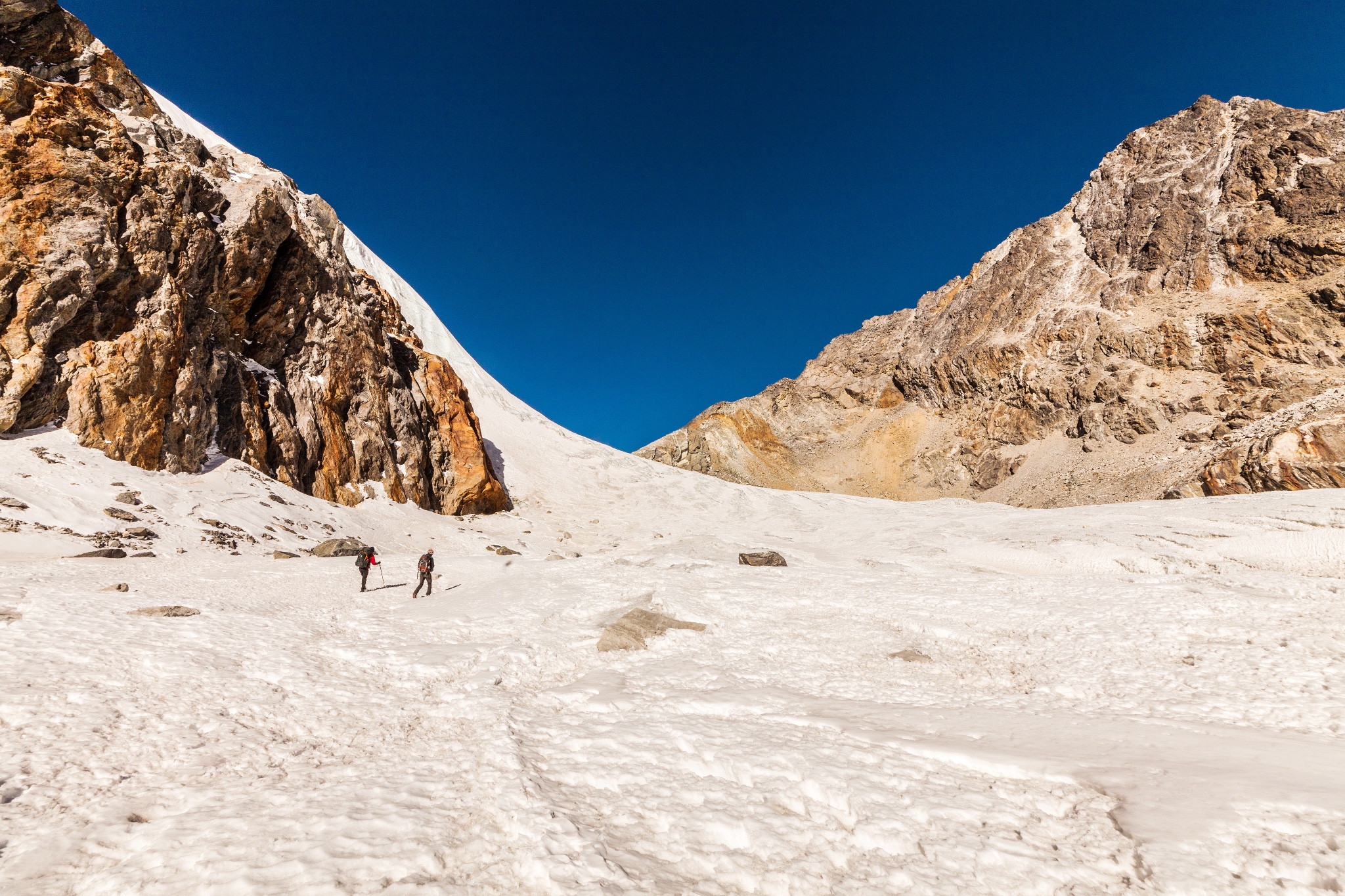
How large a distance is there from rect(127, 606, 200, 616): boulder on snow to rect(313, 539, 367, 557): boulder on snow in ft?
36.6

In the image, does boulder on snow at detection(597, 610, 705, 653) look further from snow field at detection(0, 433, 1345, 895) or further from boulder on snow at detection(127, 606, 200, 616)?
boulder on snow at detection(127, 606, 200, 616)

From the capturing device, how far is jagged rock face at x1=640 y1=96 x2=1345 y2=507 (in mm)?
50094

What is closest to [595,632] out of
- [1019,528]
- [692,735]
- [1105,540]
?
[692,735]

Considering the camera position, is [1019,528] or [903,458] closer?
[1019,528]

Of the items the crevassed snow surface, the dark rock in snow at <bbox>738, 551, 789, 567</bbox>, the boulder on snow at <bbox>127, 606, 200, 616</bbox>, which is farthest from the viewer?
the dark rock in snow at <bbox>738, 551, 789, 567</bbox>

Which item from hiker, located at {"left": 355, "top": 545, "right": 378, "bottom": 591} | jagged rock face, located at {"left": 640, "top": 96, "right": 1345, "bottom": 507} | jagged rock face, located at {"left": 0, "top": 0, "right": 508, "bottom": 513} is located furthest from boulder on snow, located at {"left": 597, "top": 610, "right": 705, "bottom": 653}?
jagged rock face, located at {"left": 640, "top": 96, "right": 1345, "bottom": 507}

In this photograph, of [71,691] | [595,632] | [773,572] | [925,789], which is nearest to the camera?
[925,789]

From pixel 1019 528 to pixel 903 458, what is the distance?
51.9m

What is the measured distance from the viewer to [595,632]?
37.5 feet

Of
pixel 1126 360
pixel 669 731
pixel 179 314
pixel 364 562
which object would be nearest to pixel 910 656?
pixel 669 731

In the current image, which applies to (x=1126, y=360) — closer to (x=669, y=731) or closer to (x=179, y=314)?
(x=669, y=731)

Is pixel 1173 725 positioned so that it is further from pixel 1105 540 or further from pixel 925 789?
pixel 1105 540

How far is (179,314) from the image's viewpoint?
26438mm

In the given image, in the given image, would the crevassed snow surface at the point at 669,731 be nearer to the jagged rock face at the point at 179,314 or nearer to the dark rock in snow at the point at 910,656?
the dark rock in snow at the point at 910,656
